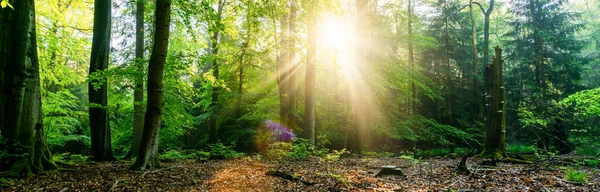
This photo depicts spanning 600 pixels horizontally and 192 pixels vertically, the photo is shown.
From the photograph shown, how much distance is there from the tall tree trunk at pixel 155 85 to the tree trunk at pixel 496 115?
10816mm

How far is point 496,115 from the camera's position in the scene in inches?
415

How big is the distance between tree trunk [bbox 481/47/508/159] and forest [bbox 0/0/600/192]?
0.06 meters

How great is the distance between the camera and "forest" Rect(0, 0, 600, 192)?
595cm

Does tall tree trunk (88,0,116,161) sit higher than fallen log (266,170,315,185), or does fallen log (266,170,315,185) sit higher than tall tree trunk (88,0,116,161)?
tall tree trunk (88,0,116,161)

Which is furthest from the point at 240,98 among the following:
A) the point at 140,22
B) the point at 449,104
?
the point at 449,104

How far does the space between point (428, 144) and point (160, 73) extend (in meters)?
20.6

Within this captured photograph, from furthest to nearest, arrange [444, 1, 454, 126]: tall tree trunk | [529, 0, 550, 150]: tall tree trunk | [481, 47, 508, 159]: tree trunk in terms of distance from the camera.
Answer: [444, 1, 454, 126]: tall tree trunk → [529, 0, 550, 150]: tall tree trunk → [481, 47, 508, 159]: tree trunk

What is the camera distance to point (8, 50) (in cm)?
587

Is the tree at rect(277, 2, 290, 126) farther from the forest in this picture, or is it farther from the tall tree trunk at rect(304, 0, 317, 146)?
the tall tree trunk at rect(304, 0, 317, 146)

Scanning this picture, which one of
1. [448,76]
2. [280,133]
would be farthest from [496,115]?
[448,76]

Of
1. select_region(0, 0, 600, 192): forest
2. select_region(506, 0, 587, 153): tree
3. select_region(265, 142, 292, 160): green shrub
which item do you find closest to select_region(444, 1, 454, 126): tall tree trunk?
select_region(0, 0, 600, 192): forest

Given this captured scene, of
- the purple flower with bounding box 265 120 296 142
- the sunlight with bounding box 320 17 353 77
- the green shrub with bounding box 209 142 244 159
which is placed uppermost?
the sunlight with bounding box 320 17 353 77

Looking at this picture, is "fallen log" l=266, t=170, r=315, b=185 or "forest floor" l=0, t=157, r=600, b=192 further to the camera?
"fallen log" l=266, t=170, r=315, b=185

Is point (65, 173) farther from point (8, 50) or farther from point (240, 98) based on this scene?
point (240, 98)
